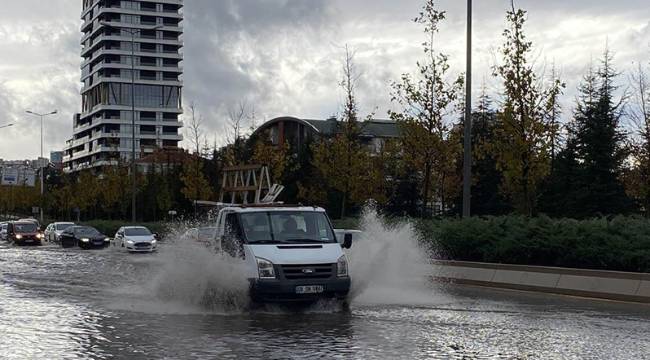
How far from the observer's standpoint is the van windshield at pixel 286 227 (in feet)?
50.3

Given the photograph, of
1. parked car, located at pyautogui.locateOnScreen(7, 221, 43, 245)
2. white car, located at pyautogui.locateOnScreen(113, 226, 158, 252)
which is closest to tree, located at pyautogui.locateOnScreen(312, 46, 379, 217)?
white car, located at pyautogui.locateOnScreen(113, 226, 158, 252)

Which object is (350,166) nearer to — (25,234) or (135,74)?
(25,234)

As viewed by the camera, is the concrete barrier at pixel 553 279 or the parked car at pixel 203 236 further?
the concrete barrier at pixel 553 279

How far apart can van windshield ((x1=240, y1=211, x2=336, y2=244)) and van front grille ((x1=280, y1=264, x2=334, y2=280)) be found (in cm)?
83

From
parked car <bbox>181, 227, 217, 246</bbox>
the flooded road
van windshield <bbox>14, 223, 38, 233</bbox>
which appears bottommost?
the flooded road

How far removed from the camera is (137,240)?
43.7 m

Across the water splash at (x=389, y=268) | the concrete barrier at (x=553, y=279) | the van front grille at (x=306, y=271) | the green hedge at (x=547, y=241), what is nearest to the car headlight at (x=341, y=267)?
the van front grille at (x=306, y=271)

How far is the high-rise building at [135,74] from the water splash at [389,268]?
12864 cm

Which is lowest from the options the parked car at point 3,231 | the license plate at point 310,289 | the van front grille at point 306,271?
the parked car at point 3,231

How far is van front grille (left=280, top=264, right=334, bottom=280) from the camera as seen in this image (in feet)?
47.2

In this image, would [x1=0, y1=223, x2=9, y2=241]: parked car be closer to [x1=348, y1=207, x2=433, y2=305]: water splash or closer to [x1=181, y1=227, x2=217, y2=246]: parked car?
[x1=348, y1=207, x2=433, y2=305]: water splash

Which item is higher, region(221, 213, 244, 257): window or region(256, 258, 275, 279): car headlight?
region(221, 213, 244, 257): window

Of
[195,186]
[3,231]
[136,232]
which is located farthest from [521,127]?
[3,231]

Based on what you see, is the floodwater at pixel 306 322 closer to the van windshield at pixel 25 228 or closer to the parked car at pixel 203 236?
the parked car at pixel 203 236
